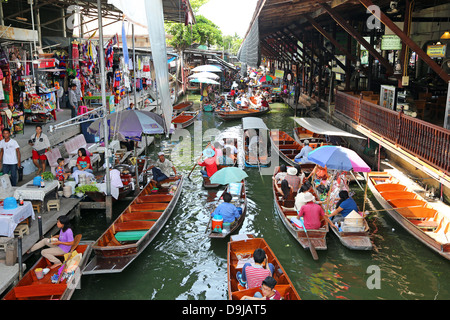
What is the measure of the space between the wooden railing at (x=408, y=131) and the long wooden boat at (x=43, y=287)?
749cm

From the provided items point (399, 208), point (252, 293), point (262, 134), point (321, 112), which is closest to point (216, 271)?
point (252, 293)

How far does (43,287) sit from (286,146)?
1133 cm

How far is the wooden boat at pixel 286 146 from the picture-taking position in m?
15.2

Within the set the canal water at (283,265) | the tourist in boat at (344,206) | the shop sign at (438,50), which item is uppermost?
the shop sign at (438,50)

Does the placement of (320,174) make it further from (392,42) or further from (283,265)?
(392,42)

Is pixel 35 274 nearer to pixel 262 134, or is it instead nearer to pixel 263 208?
→ pixel 263 208

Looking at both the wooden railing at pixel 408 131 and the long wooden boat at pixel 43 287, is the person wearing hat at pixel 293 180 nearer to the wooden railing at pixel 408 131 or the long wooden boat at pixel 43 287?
the wooden railing at pixel 408 131

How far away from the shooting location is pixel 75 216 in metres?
10.3

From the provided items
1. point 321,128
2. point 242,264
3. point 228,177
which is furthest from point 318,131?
point 242,264

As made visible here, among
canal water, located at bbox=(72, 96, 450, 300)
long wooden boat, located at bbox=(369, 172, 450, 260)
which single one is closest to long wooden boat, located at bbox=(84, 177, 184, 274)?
canal water, located at bbox=(72, 96, 450, 300)

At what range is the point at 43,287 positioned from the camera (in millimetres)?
6391

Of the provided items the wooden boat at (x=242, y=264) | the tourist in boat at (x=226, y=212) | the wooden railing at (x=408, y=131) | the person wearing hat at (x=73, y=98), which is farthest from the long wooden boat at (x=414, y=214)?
the person wearing hat at (x=73, y=98)

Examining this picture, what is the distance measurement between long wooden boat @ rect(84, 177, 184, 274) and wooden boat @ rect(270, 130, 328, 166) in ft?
15.1

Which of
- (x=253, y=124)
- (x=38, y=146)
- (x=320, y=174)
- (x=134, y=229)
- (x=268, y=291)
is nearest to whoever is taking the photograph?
(x=268, y=291)
